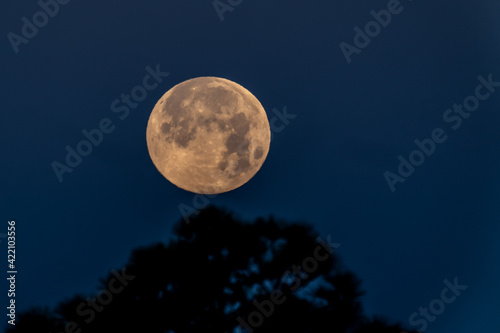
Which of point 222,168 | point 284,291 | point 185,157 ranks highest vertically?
point 185,157

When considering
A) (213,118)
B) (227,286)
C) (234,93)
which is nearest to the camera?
(213,118)

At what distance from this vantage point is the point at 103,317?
6.12 m

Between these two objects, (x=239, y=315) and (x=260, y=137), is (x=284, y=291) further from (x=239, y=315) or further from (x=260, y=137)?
(x=260, y=137)

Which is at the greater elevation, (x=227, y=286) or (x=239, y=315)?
(x=227, y=286)

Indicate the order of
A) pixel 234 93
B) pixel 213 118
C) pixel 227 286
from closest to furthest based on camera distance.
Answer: pixel 213 118, pixel 234 93, pixel 227 286

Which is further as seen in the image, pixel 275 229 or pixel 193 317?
pixel 275 229

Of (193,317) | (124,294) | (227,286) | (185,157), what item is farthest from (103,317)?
(185,157)

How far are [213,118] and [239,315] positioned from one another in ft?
10.3

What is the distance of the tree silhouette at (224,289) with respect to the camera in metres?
6.20

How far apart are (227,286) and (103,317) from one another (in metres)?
1.94

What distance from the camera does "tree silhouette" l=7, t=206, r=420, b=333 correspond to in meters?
6.20

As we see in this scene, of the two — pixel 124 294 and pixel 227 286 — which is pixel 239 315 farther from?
pixel 124 294

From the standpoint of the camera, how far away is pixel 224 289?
21.2 ft

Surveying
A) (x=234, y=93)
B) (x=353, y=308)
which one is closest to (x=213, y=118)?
(x=234, y=93)
